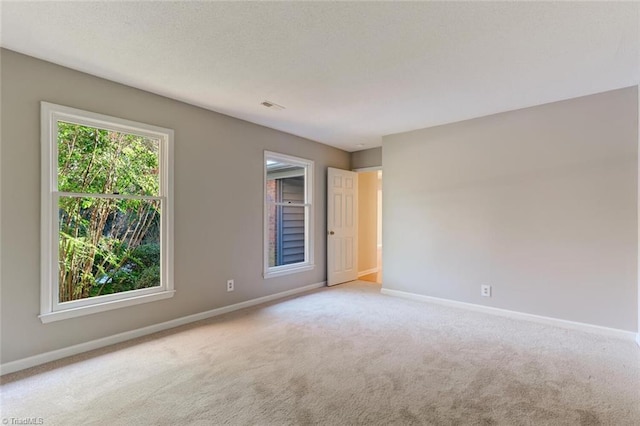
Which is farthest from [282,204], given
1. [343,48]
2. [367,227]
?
[343,48]

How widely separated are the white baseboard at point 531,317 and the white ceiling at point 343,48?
237 centimetres

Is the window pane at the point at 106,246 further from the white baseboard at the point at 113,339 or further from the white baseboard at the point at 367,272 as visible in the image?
the white baseboard at the point at 367,272

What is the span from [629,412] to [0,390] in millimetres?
4036

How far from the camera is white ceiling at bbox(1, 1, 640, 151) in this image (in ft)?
6.15

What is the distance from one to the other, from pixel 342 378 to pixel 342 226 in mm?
3418

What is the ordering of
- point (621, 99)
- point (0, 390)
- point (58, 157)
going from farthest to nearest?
point (621, 99) < point (58, 157) < point (0, 390)

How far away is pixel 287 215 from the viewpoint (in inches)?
194

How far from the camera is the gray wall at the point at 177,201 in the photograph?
93.0 inches

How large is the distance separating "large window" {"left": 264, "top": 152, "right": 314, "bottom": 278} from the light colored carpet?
4.52 ft

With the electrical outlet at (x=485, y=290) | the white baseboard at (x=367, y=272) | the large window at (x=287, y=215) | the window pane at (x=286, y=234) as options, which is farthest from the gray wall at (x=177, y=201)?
the electrical outlet at (x=485, y=290)

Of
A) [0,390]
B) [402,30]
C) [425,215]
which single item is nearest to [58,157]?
[0,390]

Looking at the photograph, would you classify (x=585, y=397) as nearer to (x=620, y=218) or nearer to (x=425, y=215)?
(x=620, y=218)

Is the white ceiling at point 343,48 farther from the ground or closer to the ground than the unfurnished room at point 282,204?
farther from the ground

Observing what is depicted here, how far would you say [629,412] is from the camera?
186cm
